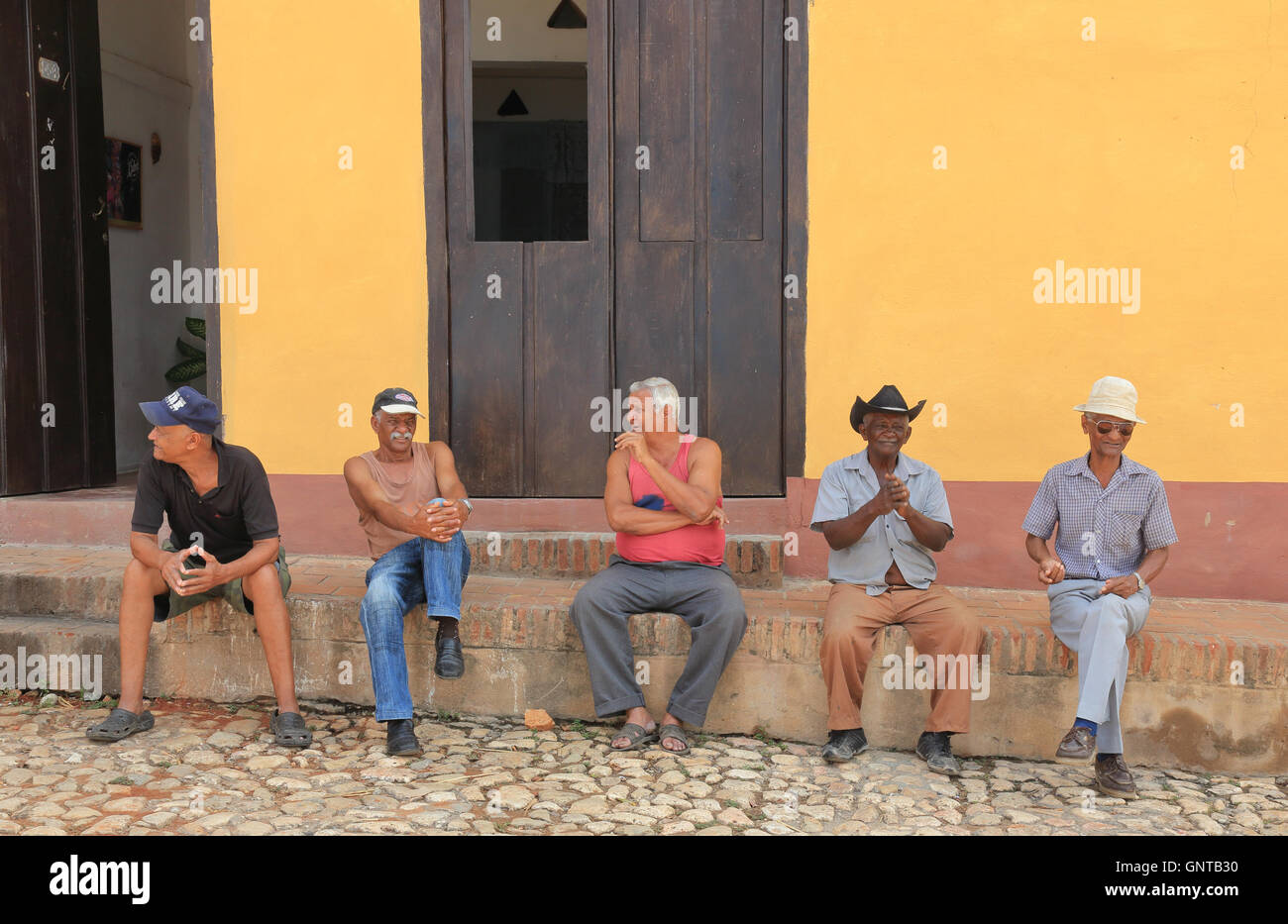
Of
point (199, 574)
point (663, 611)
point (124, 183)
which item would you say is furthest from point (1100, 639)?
point (124, 183)

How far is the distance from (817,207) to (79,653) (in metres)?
3.72

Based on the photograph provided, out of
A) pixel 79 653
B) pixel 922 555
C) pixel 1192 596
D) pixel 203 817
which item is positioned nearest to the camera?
pixel 203 817

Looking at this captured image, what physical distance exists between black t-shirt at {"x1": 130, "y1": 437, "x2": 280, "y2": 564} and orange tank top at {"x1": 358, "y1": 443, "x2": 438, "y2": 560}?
39 centimetres

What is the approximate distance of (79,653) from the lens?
4.84m

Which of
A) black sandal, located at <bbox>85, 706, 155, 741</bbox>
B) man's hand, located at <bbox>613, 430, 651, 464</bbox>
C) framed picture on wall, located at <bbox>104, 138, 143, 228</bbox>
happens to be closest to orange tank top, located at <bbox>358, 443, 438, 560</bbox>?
man's hand, located at <bbox>613, 430, 651, 464</bbox>

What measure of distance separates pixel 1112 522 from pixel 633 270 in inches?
95.1

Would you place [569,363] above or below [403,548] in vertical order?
above

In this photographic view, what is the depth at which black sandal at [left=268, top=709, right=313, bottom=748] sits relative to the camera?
4.25 metres

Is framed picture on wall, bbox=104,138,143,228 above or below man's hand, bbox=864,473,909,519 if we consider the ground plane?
above

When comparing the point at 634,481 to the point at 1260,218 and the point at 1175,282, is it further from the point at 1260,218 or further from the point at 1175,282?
the point at 1260,218

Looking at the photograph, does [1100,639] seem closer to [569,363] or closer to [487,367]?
[569,363]

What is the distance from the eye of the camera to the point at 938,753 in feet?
13.9

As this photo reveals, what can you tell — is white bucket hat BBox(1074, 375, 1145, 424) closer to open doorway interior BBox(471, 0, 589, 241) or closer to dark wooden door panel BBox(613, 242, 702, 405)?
dark wooden door panel BBox(613, 242, 702, 405)

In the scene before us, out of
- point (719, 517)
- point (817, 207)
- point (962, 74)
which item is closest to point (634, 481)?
point (719, 517)
